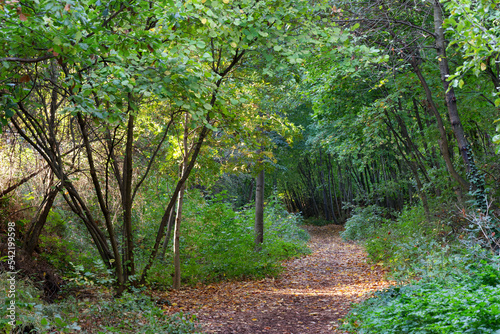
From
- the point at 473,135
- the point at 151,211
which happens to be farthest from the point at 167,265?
the point at 473,135

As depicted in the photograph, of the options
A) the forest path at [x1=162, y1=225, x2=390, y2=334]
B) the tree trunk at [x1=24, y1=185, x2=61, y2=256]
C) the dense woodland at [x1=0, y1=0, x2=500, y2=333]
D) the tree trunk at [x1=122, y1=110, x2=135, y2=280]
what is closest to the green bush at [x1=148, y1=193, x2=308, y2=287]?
the dense woodland at [x1=0, y1=0, x2=500, y2=333]

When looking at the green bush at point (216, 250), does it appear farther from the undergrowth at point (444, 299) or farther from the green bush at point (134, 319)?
the undergrowth at point (444, 299)

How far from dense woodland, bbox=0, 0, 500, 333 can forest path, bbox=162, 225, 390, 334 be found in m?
0.47

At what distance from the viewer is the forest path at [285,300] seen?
5.28m

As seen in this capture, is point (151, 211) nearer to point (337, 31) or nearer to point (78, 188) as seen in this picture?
point (78, 188)

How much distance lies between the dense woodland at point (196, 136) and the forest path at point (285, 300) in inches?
18.4

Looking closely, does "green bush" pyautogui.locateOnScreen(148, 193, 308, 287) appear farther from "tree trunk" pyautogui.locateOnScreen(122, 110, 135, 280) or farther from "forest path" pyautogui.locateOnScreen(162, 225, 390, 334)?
"tree trunk" pyautogui.locateOnScreen(122, 110, 135, 280)

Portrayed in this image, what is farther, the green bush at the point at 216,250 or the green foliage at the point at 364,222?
the green foliage at the point at 364,222

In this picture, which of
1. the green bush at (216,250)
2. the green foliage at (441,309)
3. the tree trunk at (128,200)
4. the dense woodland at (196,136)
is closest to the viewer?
the green foliage at (441,309)

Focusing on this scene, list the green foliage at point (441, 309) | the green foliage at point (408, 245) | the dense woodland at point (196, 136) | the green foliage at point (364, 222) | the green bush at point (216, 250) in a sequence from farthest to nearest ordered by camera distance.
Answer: the green foliage at point (364, 222) → the green bush at point (216, 250) → the green foliage at point (408, 245) → the dense woodland at point (196, 136) → the green foliage at point (441, 309)

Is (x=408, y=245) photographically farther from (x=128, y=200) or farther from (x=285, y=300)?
(x=128, y=200)

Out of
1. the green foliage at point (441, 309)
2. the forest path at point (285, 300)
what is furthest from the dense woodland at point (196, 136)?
the forest path at point (285, 300)

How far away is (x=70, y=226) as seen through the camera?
7332 mm

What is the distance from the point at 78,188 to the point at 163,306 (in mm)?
2496
